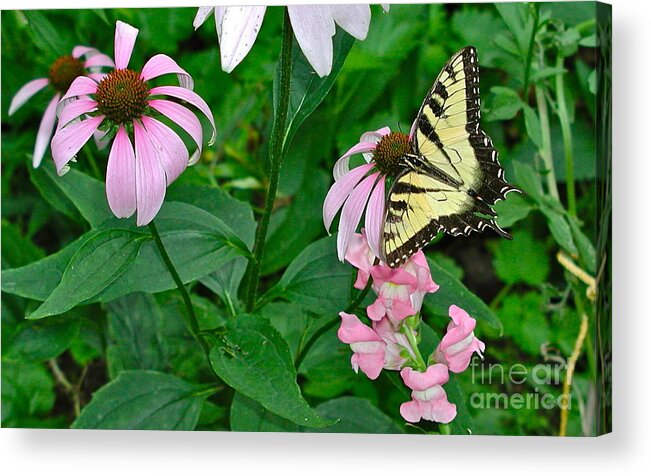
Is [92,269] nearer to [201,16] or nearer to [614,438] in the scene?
[201,16]

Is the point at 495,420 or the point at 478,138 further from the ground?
the point at 478,138

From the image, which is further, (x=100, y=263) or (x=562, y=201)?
(x=562, y=201)

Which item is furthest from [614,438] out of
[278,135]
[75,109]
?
[75,109]

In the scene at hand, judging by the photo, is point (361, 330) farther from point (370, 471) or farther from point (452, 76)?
point (452, 76)

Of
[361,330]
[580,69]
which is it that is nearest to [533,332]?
[361,330]

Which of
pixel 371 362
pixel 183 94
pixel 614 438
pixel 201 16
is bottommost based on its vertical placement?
pixel 614 438
